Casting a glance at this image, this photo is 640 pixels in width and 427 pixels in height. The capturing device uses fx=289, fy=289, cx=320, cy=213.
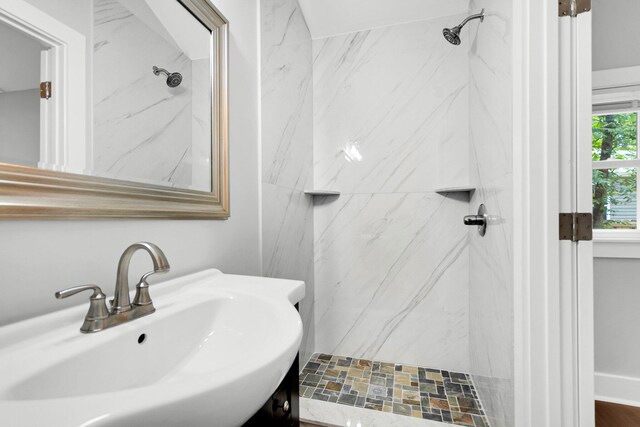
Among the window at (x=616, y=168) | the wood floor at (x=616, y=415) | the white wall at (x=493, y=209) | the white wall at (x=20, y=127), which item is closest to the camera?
the white wall at (x=20, y=127)

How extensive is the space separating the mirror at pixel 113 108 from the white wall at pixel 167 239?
0.05m

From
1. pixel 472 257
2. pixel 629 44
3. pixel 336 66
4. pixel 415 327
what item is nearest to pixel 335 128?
pixel 336 66

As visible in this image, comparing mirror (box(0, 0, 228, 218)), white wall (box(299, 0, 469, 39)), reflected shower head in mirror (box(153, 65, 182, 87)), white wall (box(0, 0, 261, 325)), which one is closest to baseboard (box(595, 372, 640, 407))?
white wall (box(0, 0, 261, 325))

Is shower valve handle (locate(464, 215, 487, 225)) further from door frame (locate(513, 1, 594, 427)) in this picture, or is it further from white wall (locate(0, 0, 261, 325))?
white wall (locate(0, 0, 261, 325))

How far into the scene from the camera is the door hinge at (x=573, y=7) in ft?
2.81

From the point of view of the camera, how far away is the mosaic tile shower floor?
1.43m

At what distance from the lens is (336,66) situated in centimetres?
202

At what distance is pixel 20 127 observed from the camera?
1.78 feet

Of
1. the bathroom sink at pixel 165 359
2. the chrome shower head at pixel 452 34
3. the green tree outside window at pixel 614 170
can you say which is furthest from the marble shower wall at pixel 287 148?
the green tree outside window at pixel 614 170

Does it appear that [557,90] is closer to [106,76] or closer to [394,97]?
[394,97]

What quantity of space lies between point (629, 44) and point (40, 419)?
2.49 metres

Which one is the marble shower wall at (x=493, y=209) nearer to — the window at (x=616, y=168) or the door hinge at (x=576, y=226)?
the door hinge at (x=576, y=226)

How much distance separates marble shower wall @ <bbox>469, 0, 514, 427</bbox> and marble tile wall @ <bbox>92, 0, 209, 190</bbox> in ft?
3.78

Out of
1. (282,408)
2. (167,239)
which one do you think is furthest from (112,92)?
(282,408)
